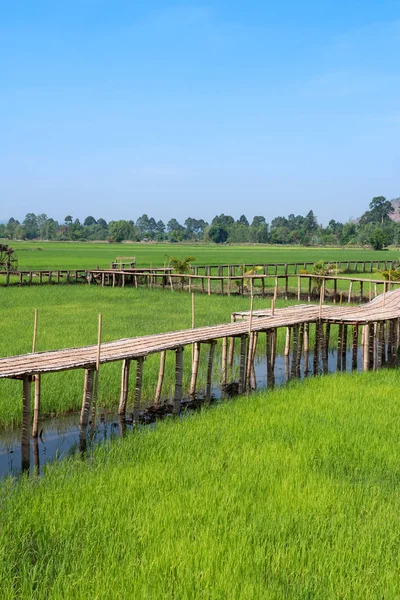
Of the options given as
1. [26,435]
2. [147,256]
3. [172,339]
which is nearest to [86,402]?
[26,435]

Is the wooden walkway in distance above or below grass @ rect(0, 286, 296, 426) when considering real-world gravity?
above

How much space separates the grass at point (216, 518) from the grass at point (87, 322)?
2.68m

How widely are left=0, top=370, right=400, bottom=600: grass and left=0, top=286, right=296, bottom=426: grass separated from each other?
2.68 m

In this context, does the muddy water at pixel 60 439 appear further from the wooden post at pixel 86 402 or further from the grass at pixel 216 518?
the grass at pixel 216 518

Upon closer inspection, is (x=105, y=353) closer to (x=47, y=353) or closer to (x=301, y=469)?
(x=47, y=353)

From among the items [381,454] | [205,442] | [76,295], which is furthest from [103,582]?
[76,295]

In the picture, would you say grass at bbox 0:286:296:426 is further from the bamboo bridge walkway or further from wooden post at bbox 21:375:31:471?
wooden post at bbox 21:375:31:471

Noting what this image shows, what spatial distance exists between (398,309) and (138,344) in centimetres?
797

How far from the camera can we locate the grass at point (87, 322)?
35.7ft

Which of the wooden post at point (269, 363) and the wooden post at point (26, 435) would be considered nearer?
the wooden post at point (26, 435)

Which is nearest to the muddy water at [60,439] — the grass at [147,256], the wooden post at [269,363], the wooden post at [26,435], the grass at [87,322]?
the wooden post at [26,435]

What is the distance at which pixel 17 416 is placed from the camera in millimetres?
9633

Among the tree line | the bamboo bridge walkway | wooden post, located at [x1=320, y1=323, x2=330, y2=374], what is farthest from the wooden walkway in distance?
the tree line

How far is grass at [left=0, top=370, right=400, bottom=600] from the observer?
4.71m
